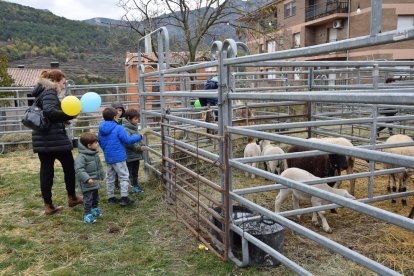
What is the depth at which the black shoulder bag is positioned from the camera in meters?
4.59

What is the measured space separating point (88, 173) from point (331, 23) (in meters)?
30.6

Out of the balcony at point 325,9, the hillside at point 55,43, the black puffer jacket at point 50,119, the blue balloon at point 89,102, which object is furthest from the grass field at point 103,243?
the hillside at point 55,43

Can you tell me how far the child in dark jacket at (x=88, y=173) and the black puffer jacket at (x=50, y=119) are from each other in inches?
12.0

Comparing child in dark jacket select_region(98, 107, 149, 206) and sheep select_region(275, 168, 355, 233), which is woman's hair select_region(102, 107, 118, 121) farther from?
sheep select_region(275, 168, 355, 233)

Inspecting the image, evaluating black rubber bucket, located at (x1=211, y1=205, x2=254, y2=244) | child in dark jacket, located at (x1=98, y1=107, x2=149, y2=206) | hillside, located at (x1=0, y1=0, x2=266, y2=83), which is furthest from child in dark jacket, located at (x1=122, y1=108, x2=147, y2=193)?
hillside, located at (x1=0, y1=0, x2=266, y2=83)

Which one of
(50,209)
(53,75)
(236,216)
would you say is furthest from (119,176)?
(236,216)

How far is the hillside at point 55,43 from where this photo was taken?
45981mm

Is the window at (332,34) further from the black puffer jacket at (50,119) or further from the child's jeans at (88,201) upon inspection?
the child's jeans at (88,201)

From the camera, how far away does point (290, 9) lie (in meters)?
35.2

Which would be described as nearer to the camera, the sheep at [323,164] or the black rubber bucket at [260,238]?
the black rubber bucket at [260,238]

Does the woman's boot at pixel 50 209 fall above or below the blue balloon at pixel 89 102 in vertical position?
below

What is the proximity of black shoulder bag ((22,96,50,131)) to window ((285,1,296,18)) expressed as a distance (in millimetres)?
33640

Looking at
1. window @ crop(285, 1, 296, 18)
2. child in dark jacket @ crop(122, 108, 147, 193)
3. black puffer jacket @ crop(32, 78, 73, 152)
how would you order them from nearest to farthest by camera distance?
black puffer jacket @ crop(32, 78, 73, 152), child in dark jacket @ crop(122, 108, 147, 193), window @ crop(285, 1, 296, 18)

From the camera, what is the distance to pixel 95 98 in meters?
5.28
